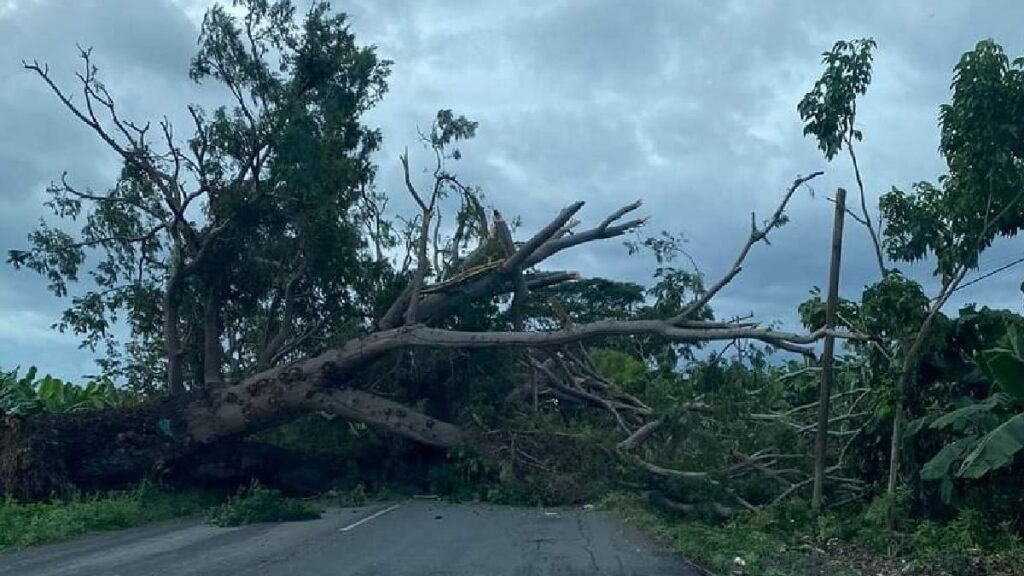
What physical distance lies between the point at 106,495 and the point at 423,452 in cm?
669

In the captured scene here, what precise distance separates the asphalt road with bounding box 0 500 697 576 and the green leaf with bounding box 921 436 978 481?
386 centimetres

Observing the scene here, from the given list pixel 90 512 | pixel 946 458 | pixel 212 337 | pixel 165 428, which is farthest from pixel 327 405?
pixel 946 458

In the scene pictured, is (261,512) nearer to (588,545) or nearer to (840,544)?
(588,545)

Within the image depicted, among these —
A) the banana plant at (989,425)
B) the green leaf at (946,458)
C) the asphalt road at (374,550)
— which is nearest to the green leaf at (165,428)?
the asphalt road at (374,550)

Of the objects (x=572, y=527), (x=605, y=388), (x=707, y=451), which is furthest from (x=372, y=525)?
(x=605, y=388)

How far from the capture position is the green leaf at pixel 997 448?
44.1 feet

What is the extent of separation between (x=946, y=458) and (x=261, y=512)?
10.9 meters

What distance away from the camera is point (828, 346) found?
1888 centimetres

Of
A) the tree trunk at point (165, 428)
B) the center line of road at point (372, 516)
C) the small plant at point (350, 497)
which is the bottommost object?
the center line of road at point (372, 516)

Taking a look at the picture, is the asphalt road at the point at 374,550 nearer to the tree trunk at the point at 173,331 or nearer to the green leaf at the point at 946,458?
the green leaf at the point at 946,458

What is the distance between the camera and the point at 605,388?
25.9 metres

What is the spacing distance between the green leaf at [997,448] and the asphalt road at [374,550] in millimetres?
3625

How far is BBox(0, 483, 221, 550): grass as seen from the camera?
58.6ft

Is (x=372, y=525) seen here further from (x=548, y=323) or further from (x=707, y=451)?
(x=548, y=323)
